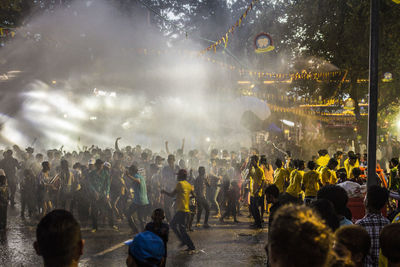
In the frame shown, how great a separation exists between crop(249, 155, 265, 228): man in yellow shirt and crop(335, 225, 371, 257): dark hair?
6845 millimetres

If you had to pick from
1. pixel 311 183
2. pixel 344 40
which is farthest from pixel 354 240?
pixel 344 40

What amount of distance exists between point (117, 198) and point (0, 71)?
42.7ft

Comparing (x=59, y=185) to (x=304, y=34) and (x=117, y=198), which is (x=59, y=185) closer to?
(x=117, y=198)

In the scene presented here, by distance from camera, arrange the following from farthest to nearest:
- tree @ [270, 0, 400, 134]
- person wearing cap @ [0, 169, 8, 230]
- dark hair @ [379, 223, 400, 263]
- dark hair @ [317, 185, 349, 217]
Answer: tree @ [270, 0, 400, 134] < person wearing cap @ [0, 169, 8, 230] < dark hair @ [317, 185, 349, 217] < dark hair @ [379, 223, 400, 263]

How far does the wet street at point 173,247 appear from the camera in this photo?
267 inches

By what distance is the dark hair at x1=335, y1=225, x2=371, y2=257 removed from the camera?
268 cm

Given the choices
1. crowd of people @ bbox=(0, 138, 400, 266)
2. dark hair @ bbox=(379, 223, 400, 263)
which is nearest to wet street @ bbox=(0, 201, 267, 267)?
crowd of people @ bbox=(0, 138, 400, 266)

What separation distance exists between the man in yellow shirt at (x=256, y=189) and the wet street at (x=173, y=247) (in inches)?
16.3

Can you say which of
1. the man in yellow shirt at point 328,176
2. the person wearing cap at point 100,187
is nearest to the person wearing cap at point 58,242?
the man in yellow shirt at point 328,176

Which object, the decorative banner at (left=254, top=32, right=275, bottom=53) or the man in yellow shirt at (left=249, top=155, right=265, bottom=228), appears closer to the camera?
the man in yellow shirt at (left=249, top=155, right=265, bottom=228)

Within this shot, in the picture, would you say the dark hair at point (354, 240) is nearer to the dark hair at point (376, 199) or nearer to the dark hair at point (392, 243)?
the dark hair at point (392, 243)

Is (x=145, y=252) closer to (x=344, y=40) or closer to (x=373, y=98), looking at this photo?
(x=373, y=98)

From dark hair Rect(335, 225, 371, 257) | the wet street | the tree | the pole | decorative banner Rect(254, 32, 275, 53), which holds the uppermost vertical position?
the tree

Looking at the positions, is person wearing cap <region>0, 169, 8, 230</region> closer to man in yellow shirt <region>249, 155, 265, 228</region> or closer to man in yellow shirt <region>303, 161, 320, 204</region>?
man in yellow shirt <region>249, 155, 265, 228</region>
